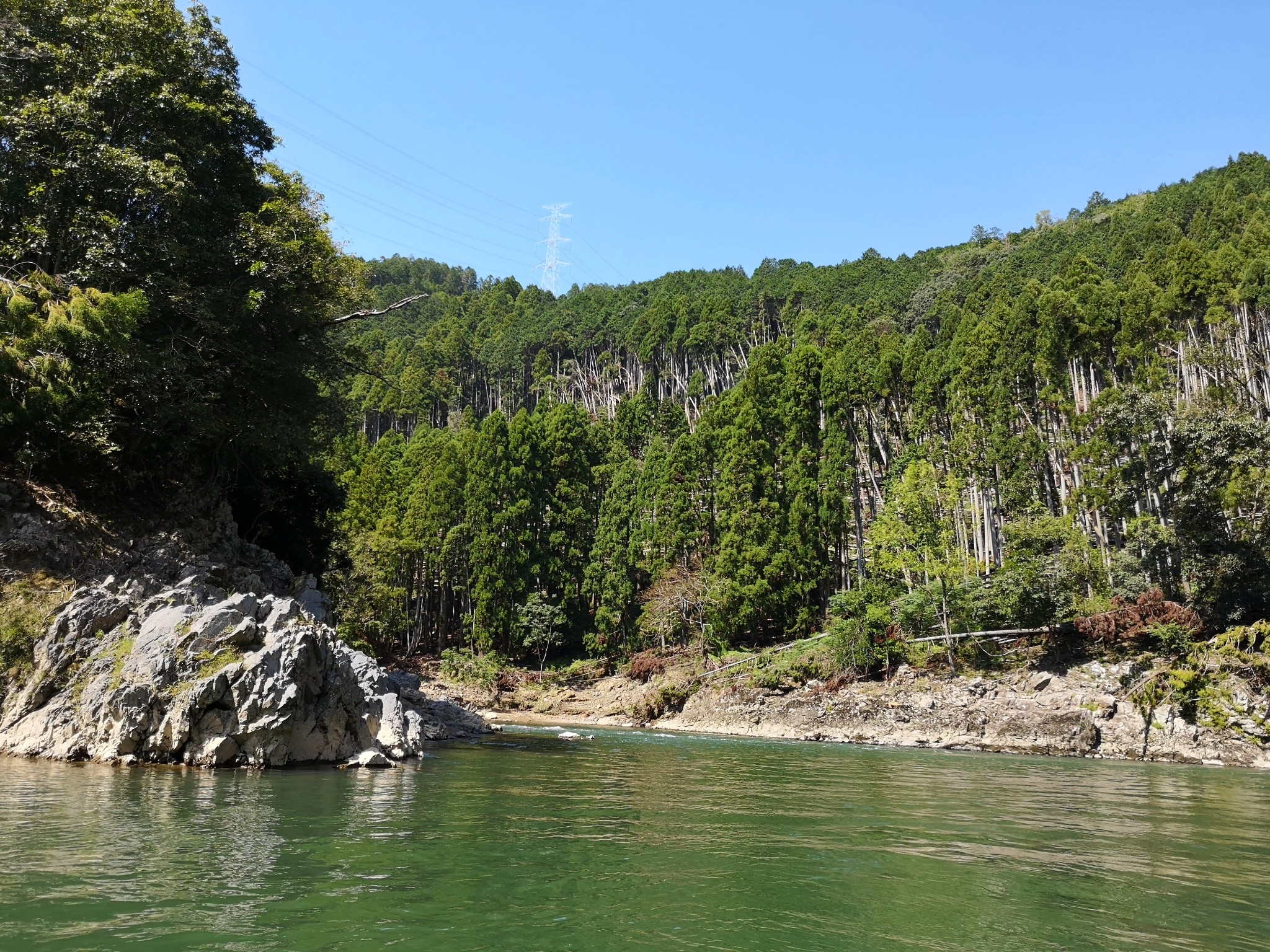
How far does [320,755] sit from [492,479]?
32550 millimetres

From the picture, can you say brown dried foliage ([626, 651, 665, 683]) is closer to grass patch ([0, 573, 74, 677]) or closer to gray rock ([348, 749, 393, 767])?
gray rock ([348, 749, 393, 767])

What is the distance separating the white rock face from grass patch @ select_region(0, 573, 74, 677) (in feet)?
1.40

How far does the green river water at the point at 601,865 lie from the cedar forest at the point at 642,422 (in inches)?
365

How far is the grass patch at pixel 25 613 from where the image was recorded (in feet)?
47.8

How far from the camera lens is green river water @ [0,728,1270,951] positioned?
584cm

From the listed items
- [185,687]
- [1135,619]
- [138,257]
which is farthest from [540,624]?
[185,687]

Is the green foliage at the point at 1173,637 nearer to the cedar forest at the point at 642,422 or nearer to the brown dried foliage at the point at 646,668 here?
the cedar forest at the point at 642,422

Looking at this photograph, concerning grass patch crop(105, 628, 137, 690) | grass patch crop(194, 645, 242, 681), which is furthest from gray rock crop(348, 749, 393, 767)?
grass patch crop(105, 628, 137, 690)

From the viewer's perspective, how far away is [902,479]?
3600 centimetres

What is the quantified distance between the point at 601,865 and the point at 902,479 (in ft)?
101

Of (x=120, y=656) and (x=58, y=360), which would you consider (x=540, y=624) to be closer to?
(x=120, y=656)

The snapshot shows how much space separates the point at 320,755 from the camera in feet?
49.2

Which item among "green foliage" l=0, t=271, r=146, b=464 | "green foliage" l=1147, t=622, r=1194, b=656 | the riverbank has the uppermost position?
"green foliage" l=0, t=271, r=146, b=464

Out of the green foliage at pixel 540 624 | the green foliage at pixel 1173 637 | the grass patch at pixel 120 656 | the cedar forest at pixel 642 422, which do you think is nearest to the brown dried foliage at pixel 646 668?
the cedar forest at pixel 642 422
